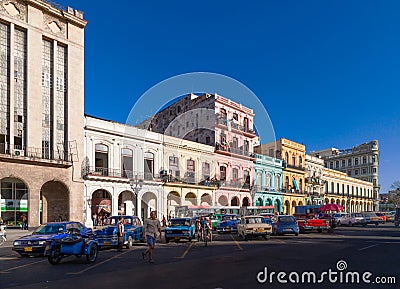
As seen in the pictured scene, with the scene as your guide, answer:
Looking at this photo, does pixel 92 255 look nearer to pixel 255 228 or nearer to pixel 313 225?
pixel 255 228

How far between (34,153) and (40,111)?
346 centimetres

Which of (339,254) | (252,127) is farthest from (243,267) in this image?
(252,127)

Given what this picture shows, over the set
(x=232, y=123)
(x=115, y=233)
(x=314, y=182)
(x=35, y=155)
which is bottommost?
(x=115, y=233)

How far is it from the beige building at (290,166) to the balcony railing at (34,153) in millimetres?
36644

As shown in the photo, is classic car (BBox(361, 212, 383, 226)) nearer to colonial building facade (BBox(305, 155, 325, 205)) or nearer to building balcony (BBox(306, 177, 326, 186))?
colonial building facade (BBox(305, 155, 325, 205))

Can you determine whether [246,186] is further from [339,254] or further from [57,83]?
[339,254]

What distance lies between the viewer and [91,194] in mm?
36125

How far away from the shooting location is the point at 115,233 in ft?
65.3

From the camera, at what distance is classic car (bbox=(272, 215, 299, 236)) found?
2773 cm

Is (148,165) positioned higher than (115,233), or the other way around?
(148,165)

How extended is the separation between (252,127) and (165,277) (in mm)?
50276

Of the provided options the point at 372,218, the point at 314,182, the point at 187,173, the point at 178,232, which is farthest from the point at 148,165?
the point at 314,182

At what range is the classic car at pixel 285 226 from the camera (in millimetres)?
27734

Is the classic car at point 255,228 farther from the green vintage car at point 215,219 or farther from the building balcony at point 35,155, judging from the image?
the building balcony at point 35,155
